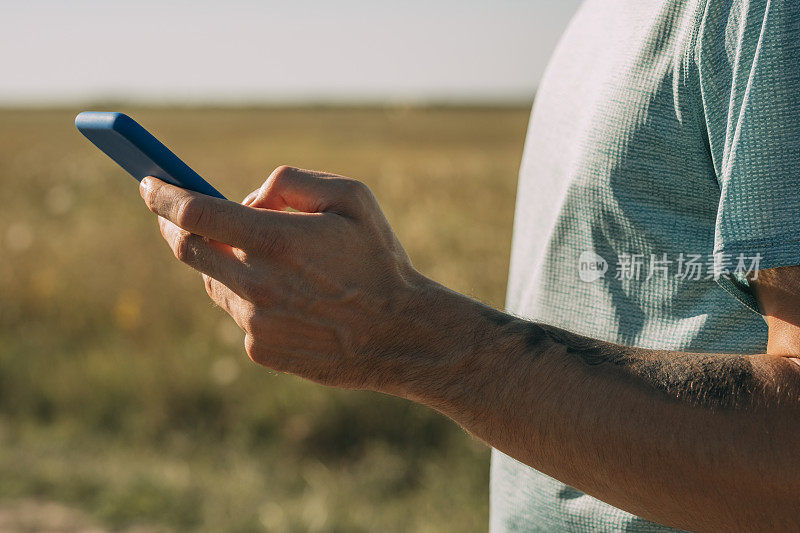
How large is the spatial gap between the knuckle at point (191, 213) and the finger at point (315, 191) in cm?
10

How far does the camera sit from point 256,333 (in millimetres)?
985

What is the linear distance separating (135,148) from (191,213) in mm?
106

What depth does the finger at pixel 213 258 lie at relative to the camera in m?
0.95

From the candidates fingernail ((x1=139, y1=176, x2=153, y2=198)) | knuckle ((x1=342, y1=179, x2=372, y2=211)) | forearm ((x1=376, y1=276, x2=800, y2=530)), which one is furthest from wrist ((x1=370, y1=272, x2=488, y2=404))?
fingernail ((x1=139, y1=176, x2=153, y2=198))

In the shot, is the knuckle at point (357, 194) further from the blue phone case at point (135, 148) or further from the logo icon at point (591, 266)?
the logo icon at point (591, 266)

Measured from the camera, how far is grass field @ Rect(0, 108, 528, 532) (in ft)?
10.6

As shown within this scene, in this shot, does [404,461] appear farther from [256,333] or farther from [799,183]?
[799,183]

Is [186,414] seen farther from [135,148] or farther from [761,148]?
[761,148]

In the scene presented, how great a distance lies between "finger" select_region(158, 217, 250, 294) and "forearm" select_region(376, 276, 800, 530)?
0.72 feet

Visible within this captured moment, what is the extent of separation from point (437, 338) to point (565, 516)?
1.54 ft

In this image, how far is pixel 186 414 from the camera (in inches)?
159

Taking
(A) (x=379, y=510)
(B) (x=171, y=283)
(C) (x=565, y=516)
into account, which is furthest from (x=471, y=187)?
(C) (x=565, y=516)

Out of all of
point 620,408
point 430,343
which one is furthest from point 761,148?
point 430,343

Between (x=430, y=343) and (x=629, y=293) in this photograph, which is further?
(x=629, y=293)
